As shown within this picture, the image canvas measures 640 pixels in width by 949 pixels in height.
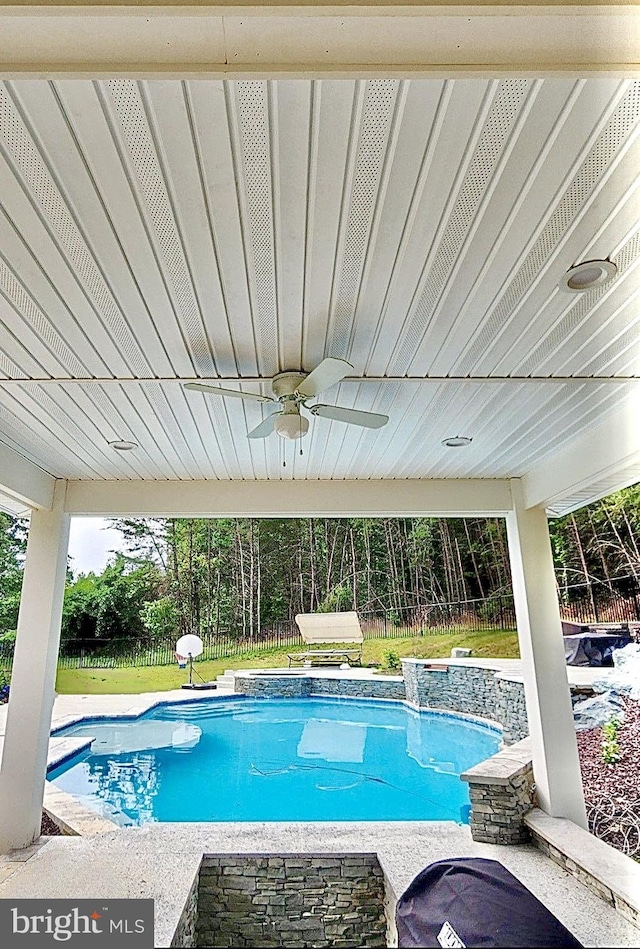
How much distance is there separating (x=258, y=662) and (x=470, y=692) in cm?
607

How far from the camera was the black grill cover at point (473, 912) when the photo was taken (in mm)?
1170

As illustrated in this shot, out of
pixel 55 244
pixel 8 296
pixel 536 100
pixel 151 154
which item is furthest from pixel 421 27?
pixel 8 296

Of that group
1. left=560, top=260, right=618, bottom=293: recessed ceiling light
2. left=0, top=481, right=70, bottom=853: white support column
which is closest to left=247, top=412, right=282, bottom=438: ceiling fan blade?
left=560, top=260, right=618, bottom=293: recessed ceiling light

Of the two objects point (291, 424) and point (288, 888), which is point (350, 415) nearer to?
point (291, 424)

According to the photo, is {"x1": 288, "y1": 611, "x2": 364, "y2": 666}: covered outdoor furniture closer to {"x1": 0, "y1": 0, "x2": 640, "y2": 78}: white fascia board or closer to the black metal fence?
the black metal fence

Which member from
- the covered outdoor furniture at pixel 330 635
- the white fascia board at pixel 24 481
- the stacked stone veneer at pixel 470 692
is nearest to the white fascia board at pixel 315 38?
the white fascia board at pixel 24 481

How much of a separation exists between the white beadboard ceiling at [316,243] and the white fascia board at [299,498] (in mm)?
1568

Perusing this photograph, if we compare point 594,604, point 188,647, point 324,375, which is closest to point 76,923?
point 324,375

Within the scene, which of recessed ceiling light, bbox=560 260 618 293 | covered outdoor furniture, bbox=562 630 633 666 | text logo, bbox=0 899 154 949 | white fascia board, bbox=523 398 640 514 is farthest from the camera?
covered outdoor furniture, bbox=562 630 633 666

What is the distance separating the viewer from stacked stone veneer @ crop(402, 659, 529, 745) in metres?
8.01

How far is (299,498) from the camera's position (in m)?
5.20

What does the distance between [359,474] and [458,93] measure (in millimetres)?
3708

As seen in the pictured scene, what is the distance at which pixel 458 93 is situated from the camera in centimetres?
140

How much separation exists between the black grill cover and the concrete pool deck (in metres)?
1.14
